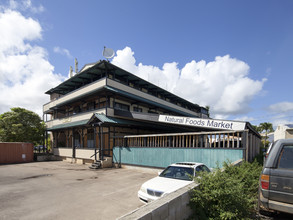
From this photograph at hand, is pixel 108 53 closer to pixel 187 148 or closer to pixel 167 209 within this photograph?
pixel 187 148

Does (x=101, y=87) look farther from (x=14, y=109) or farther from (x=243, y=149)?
(x=14, y=109)

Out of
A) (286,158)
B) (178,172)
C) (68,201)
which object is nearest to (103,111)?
(68,201)

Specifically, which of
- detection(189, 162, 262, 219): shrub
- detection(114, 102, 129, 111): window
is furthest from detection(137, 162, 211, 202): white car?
detection(114, 102, 129, 111): window

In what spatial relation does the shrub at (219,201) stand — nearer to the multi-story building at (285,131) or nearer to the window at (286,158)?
the window at (286,158)

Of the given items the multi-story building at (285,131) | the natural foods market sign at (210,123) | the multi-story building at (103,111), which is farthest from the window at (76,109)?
the multi-story building at (285,131)

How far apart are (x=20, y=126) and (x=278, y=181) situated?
28165mm

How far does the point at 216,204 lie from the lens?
15.2ft

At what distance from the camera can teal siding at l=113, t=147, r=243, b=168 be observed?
9.82 metres

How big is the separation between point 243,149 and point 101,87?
13.8 meters

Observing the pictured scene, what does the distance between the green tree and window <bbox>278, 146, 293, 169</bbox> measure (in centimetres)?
2794

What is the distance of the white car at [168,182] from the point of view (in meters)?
5.64

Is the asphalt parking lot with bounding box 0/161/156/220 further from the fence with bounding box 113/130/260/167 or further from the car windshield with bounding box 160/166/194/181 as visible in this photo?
the fence with bounding box 113/130/260/167

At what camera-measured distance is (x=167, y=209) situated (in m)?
3.64

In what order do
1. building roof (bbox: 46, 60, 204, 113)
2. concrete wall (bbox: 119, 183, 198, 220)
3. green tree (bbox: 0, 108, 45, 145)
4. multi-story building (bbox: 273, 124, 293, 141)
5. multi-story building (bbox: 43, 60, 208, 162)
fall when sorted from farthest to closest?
green tree (bbox: 0, 108, 45, 145), multi-story building (bbox: 273, 124, 293, 141), building roof (bbox: 46, 60, 204, 113), multi-story building (bbox: 43, 60, 208, 162), concrete wall (bbox: 119, 183, 198, 220)
